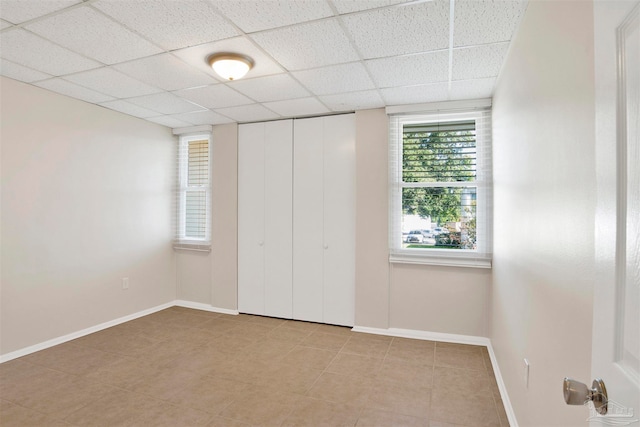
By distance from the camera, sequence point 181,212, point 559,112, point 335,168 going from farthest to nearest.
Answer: point 181,212 < point 335,168 < point 559,112

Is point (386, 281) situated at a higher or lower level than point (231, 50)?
lower

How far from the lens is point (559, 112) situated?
4.35 feet

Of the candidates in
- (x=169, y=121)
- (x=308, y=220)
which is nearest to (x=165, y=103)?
(x=169, y=121)

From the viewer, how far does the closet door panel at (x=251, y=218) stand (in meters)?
4.35

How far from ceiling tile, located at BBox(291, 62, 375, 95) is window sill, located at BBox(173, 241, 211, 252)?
268 cm

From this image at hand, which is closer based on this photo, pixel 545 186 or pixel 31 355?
pixel 545 186

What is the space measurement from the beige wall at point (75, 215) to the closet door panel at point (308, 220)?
2.04m

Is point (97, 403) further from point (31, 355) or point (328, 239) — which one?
point (328, 239)

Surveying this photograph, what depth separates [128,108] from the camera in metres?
3.86

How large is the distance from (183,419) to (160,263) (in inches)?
115

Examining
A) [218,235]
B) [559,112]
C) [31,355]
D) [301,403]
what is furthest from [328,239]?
[31,355]

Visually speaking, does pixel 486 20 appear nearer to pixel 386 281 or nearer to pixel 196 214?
pixel 386 281

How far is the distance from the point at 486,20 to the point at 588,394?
212 cm

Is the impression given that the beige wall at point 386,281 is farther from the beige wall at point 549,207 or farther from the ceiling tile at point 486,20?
the ceiling tile at point 486,20
